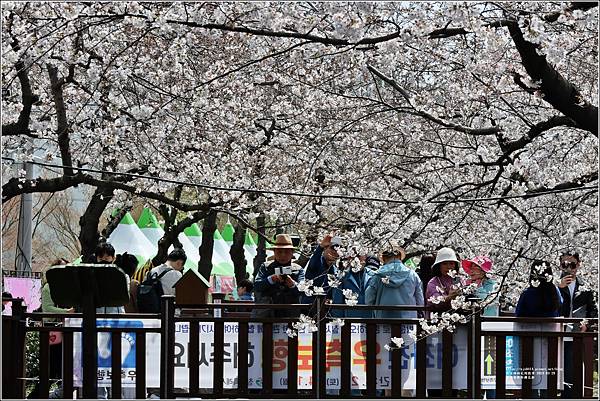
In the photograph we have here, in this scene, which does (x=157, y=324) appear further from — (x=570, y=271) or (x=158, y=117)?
(x=570, y=271)

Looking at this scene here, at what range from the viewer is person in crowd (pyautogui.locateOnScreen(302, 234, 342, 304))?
9.52 m

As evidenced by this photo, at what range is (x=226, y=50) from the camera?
41.7 ft

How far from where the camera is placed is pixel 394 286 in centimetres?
1034

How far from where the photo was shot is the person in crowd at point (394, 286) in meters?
10.3

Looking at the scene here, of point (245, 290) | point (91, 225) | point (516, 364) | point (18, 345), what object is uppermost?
point (91, 225)

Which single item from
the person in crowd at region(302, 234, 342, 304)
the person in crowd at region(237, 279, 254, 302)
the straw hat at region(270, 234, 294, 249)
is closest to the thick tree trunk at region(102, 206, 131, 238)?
the person in crowd at region(237, 279, 254, 302)

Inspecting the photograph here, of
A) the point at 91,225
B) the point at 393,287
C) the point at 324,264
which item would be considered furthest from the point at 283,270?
the point at 91,225

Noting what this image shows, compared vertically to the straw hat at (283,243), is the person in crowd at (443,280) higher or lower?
lower

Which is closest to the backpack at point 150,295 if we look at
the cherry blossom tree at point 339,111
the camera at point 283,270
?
the cherry blossom tree at point 339,111

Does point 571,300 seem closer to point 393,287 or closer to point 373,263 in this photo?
point 373,263

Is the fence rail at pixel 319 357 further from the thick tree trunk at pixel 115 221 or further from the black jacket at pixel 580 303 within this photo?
the thick tree trunk at pixel 115 221

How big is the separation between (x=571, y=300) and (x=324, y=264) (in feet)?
10.8

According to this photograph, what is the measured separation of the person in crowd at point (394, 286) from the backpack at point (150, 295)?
8.22ft

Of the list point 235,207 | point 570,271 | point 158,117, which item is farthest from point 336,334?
point 235,207
